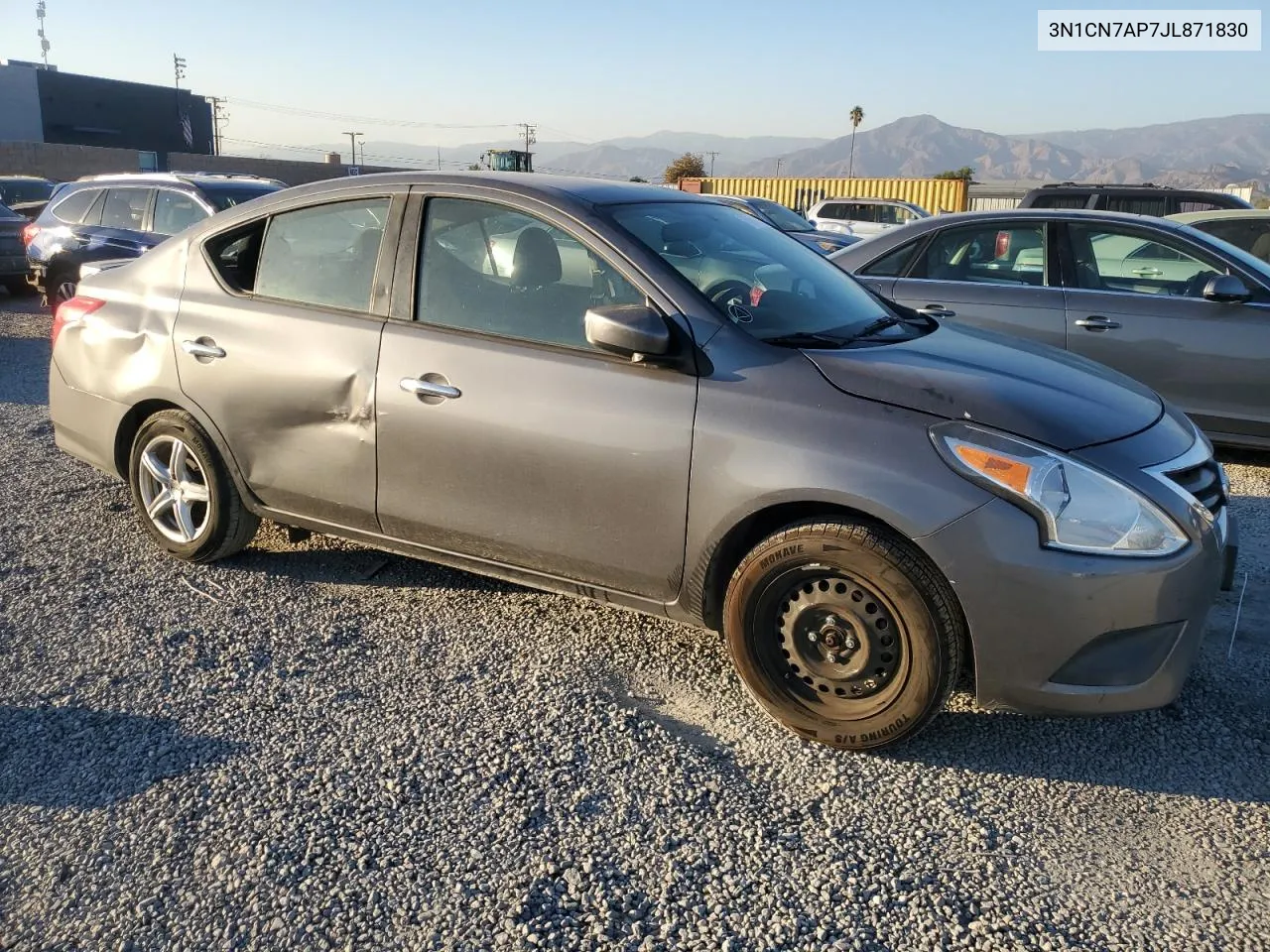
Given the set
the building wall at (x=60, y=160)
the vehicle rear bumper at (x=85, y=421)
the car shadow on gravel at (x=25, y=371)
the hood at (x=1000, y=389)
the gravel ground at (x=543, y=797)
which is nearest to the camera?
the gravel ground at (x=543, y=797)

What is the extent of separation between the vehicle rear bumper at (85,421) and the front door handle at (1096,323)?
17.6 feet

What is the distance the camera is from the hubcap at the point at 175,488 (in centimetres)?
429

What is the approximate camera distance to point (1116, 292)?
617 cm

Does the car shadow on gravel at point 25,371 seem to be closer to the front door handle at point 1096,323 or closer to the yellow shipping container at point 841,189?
the front door handle at point 1096,323

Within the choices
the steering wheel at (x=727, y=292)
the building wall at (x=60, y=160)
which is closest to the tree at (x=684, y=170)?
the building wall at (x=60, y=160)

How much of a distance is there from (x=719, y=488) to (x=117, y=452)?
300cm

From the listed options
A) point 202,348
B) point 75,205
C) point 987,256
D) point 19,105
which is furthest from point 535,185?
point 19,105

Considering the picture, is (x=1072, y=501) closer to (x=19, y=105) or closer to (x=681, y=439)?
(x=681, y=439)

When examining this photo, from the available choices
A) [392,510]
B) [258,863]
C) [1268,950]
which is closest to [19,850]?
[258,863]

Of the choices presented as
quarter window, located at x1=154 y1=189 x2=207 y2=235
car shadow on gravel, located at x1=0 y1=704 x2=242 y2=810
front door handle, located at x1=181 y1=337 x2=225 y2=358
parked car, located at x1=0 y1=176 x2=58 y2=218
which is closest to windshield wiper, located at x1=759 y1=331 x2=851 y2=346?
car shadow on gravel, located at x1=0 y1=704 x2=242 y2=810

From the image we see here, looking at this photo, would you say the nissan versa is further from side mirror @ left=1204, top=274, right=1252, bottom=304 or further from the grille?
side mirror @ left=1204, top=274, right=1252, bottom=304

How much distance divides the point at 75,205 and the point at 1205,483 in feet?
38.2

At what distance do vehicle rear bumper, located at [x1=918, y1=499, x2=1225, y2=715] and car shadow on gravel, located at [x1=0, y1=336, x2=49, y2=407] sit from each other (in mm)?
7238

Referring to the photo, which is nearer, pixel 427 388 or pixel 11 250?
pixel 427 388
